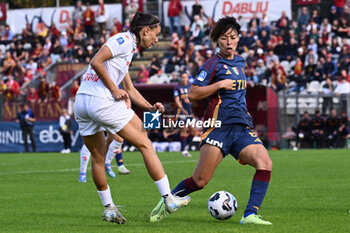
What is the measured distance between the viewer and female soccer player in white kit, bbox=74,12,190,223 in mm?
7402

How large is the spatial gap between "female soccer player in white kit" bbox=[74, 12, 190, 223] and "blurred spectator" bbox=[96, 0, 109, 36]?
89.7ft

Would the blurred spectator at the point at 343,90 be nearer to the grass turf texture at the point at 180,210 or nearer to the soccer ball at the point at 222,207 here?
the grass turf texture at the point at 180,210

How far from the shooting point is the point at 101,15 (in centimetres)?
3469

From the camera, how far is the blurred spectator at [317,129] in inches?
989

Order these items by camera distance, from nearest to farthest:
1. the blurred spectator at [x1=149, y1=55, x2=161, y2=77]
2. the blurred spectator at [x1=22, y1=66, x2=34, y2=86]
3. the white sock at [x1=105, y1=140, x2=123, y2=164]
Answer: the white sock at [x1=105, y1=140, x2=123, y2=164] → the blurred spectator at [x1=149, y1=55, x2=161, y2=77] → the blurred spectator at [x1=22, y1=66, x2=34, y2=86]

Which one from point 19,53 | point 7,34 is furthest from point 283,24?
point 7,34

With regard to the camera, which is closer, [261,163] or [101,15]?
[261,163]

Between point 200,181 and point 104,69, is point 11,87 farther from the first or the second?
point 200,181

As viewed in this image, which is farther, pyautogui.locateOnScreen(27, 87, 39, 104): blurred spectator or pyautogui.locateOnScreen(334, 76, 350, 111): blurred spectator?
pyautogui.locateOnScreen(27, 87, 39, 104): blurred spectator

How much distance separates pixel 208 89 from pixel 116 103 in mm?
970

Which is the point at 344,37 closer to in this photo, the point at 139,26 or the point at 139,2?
the point at 139,2

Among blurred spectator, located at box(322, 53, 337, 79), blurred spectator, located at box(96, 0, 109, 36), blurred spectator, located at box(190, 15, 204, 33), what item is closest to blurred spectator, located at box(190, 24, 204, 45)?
blurred spectator, located at box(190, 15, 204, 33)

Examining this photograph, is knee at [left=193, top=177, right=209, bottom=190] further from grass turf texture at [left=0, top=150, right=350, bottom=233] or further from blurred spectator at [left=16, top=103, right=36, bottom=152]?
blurred spectator at [left=16, top=103, right=36, bottom=152]

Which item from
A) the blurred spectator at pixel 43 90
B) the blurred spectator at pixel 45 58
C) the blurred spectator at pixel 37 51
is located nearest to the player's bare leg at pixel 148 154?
the blurred spectator at pixel 43 90
